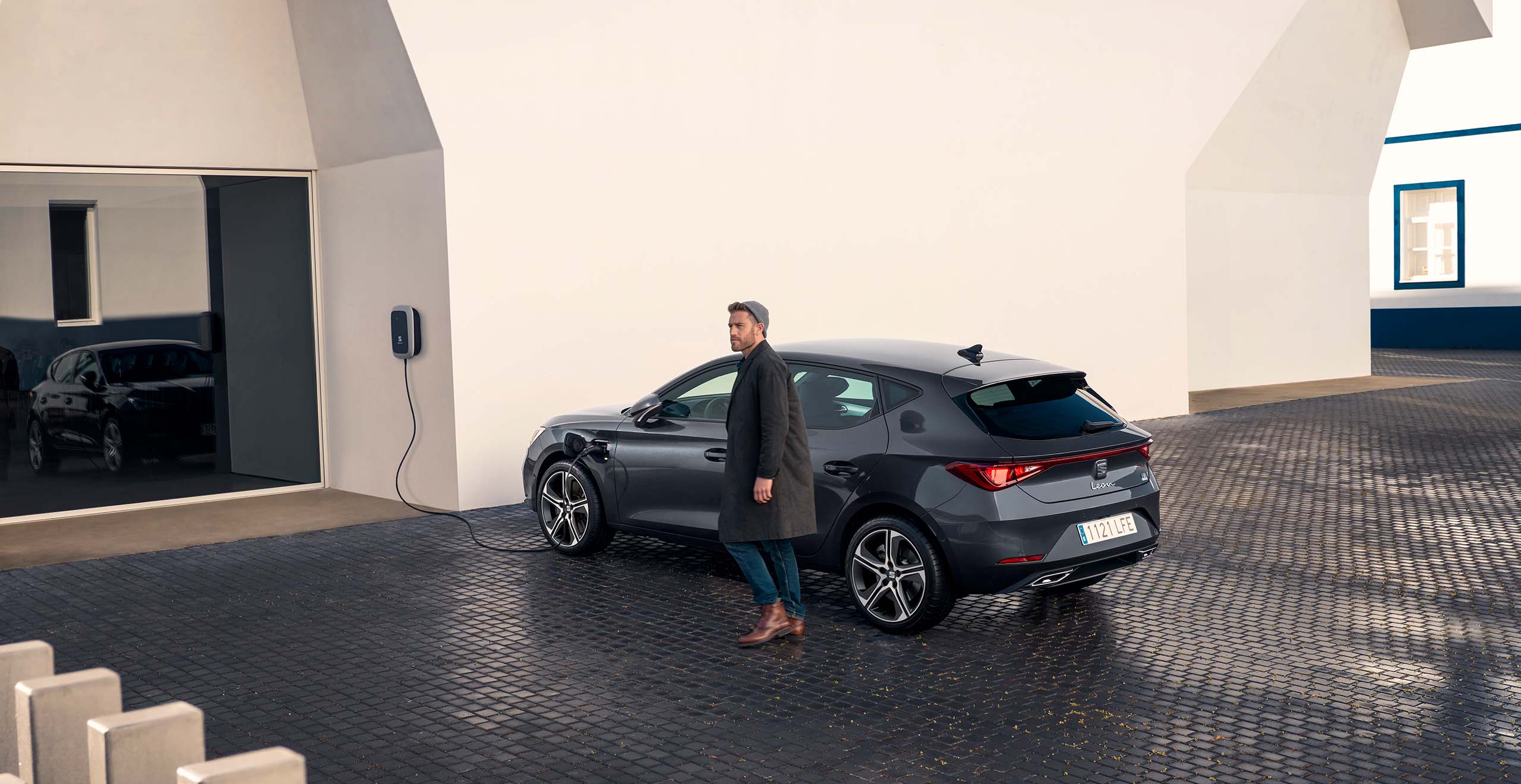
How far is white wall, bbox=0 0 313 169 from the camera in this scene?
34.7ft

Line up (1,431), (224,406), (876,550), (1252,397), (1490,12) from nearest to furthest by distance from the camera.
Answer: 1. (876,550)
2. (1,431)
3. (224,406)
4. (1252,397)
5. (1490,12)

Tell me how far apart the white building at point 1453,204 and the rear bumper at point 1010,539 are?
27755 mm

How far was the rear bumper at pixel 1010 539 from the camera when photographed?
671 centimetres

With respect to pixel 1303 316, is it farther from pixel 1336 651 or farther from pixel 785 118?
pixel 1336 651

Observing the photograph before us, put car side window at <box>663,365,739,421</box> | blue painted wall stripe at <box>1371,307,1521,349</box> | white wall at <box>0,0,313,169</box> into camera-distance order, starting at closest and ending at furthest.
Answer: car side window at <box>663,365,739,421</box>
white wall at <box>0,0,313,169</box>
blue painted wall stripe at <box>1371,307,1521,349</box>

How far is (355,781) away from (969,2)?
39.5 feet

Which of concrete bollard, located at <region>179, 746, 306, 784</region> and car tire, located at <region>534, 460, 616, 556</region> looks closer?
concrete bollard, located at <region>179, 746, 306, 784</region>

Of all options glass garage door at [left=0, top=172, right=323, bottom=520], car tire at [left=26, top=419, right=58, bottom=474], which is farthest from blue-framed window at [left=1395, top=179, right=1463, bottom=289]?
car tire at [left=26, top=419, right=58, bottom=474]

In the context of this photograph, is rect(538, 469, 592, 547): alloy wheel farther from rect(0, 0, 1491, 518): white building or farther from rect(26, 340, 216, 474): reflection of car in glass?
rect(26, 340, 216, 474): reflection of car in glass

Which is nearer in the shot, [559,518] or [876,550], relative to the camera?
[876,550]

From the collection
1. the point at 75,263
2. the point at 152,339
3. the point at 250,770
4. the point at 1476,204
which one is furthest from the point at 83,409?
the point at 1476,204

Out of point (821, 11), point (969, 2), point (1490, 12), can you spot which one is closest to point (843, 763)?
point (821, 11)

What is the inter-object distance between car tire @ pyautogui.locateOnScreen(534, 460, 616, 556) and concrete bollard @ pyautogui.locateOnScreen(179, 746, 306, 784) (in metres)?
5.94

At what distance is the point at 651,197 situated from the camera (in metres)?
12.4
